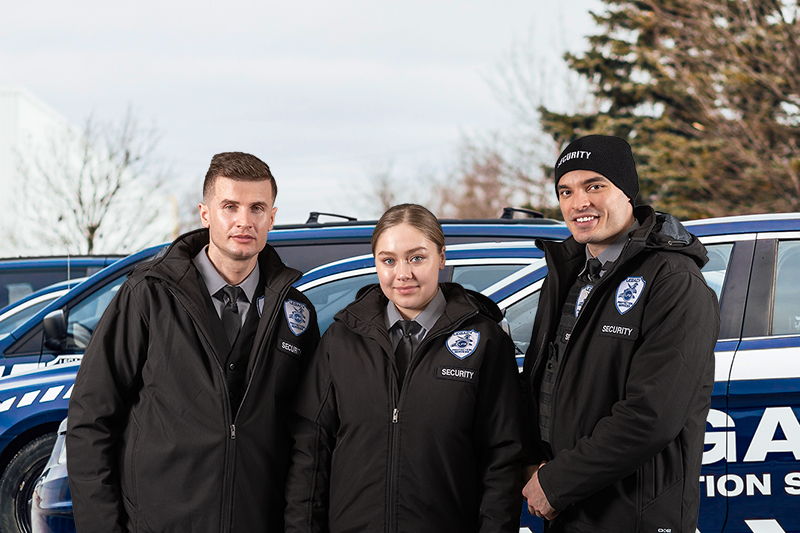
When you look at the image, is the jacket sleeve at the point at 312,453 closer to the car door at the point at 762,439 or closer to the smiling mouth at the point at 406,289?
the smiling mouth at the point at 406,289

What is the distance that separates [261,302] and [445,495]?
34.8 inches

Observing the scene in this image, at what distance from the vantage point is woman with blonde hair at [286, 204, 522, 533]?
2191mm

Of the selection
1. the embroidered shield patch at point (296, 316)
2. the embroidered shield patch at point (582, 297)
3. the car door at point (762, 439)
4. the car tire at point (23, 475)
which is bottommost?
the car tire at point (23, 475)

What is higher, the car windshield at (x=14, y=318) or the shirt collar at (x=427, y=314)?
the shirt collar at (x=427, y=314)

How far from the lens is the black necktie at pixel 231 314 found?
239 cm

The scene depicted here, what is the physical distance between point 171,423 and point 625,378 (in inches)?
54.5

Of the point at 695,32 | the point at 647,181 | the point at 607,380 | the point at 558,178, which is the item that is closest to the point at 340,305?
the point at 558,178

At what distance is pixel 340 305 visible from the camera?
4.33m

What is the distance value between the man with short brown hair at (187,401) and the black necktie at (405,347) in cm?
34

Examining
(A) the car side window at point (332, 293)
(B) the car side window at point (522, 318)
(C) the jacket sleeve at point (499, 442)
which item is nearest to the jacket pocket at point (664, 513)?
(C) the jacket sleeve at point (499, 442)

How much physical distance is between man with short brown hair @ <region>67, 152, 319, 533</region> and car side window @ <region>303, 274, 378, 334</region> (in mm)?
1824

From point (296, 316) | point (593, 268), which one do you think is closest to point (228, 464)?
point (296, 316)

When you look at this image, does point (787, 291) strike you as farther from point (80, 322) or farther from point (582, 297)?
point (80, 322)

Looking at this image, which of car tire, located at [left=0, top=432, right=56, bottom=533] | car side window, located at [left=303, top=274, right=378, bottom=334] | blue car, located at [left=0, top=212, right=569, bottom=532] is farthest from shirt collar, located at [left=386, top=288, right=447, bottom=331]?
car tire, located at [left=0, top=432, right=56, bottom=533]
